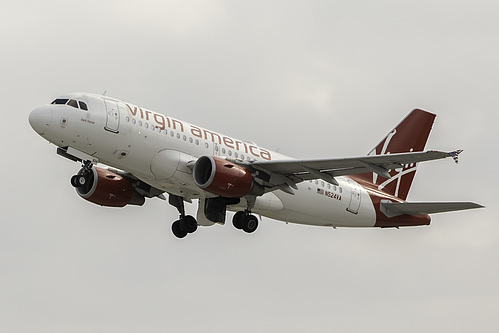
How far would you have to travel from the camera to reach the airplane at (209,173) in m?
47.5

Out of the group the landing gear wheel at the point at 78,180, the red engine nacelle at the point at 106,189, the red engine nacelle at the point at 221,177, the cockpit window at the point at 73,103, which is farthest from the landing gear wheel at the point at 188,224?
the cockpit window at the point at 73,103

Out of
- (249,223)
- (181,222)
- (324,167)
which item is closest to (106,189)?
(181,222)

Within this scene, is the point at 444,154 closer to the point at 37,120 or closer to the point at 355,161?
the point at 355,161

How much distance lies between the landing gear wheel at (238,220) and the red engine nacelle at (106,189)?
5.67m

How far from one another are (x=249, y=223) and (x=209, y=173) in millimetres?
3660

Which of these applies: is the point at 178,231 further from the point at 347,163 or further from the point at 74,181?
the point at 347,163

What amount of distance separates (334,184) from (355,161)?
6.99 feet

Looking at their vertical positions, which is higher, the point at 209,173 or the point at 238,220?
the point at 209,173

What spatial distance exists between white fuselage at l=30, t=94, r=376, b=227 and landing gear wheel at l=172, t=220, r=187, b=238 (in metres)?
3.55

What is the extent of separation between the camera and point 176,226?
5594cm

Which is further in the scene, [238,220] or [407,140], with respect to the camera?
[407,140]

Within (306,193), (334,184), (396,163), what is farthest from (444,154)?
(306,193)

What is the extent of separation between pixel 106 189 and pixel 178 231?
439 centimetres

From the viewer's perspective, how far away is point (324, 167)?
49656 mm
